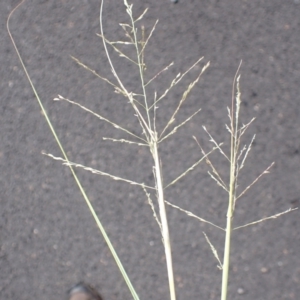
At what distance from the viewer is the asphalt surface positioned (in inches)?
67.3

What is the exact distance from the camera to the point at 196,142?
172 cm

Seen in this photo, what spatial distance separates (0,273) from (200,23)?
4.01 feet

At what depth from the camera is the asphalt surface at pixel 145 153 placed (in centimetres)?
171

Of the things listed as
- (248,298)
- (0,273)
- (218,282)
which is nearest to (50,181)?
(0,273)

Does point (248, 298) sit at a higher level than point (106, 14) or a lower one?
lower

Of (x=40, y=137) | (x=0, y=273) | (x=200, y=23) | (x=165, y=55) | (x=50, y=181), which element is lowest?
(x=0, y=273)

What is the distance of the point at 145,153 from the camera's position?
1.73 metres

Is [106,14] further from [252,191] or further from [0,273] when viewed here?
[0,273]

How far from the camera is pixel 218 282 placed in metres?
1.72

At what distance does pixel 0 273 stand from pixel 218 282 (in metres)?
0.83

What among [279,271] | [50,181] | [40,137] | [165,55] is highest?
[165,55]

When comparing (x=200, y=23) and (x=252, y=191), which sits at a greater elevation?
(x=200, y=23)

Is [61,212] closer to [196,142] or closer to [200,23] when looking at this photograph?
[196,142]

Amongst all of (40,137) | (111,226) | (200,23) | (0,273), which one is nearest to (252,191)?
(111,226)
